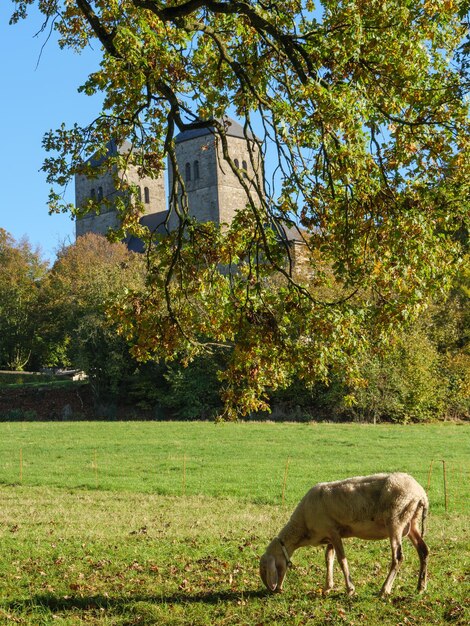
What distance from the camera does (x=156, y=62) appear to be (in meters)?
9.62

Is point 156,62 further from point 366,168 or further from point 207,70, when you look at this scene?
point 366,168

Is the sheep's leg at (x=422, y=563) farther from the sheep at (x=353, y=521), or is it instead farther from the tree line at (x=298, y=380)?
the tree line at (x=298, y=380)

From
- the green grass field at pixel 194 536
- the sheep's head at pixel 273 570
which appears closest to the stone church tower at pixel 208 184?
the green grass field at pixel 194 536

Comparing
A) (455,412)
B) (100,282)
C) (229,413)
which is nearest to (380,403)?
(455,412)

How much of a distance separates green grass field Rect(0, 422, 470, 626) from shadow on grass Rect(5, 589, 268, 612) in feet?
0.08

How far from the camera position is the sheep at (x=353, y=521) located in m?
9.16

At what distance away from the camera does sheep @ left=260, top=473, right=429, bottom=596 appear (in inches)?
360

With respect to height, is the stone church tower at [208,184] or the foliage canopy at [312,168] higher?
the stone church tower at [208,184]

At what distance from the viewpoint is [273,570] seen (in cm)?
926

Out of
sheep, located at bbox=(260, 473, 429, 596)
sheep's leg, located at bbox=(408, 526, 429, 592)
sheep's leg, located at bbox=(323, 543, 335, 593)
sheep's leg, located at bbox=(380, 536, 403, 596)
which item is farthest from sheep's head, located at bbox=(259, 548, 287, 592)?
sheep's leg, located at bbox=(408, 526, 429, 592)

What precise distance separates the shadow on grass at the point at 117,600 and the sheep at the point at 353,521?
468mm

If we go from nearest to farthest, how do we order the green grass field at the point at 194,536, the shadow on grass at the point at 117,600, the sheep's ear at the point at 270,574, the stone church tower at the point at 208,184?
the green grass field at the point at 194,536
the shadow on grass at the point at 117,600
the sheep's ear at the point at 270,574
the stone church tower at the point at 208,184

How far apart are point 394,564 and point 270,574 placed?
1.49m

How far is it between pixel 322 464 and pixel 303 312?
601 inches
